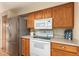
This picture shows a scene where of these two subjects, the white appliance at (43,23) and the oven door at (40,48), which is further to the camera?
the white appliance at (43,23)

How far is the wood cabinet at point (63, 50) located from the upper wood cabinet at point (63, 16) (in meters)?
0.40

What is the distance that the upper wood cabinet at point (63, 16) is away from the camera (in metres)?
2.02

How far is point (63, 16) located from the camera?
2135 mm

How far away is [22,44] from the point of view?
2438 mm

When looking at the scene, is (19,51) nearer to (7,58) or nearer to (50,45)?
(50,45)

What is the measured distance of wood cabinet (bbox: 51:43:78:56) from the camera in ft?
5.52

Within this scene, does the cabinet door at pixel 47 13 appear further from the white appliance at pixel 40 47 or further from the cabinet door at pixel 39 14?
the white appliance at pixel 40 47

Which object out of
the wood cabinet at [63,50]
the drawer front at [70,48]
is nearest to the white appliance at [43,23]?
the wood cabinet at [63,50]

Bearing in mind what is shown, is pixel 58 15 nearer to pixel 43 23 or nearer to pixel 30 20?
→ pixel 43 23

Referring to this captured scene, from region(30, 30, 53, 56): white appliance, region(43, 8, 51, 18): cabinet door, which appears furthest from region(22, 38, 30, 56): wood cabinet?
region(43, 8, 51, 18): cabinet door

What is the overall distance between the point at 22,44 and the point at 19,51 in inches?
6.2

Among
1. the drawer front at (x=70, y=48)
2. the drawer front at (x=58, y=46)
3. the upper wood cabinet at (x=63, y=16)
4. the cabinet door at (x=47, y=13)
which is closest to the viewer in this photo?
the drawer front at (x=70, y=48)

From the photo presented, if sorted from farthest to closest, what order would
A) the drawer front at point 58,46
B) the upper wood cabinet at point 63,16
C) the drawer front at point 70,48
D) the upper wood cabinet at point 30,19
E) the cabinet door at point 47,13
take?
the cabinet door at point 47,13 < the upper wood cabinet at point 30,19 < the upper wood cabinet at point 63,16 < the drawer front at point 58,46 < the drawer front at point 70,48

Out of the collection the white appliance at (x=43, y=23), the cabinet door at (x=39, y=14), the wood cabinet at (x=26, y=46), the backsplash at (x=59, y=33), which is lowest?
the wood cabinet at (x=26, y=46)
